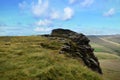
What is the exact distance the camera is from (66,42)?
82.4m

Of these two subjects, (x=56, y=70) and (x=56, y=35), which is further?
(x=56, y=35)

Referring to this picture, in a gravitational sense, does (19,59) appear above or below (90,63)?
above

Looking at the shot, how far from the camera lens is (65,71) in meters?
46.8

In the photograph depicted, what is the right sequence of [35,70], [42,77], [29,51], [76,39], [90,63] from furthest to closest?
[76,39] → [90,63] → [29,51] → [35,70] → [42,77]

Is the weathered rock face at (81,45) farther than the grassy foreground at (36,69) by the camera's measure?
Yes

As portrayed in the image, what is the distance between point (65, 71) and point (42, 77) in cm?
698

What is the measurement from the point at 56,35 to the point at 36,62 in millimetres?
48819

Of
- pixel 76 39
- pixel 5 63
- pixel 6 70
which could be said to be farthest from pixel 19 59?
pixel 76 39

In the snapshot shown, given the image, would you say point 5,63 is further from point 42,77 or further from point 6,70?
point 42,77

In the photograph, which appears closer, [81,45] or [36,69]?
[36,69]

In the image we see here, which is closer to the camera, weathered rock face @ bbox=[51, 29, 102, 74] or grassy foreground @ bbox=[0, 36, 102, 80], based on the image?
grassy foreground @ bbox=[0, 36, 102, 80]

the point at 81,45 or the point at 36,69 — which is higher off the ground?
the point at 81,45

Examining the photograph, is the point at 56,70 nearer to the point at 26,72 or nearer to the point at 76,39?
the point at 26,72

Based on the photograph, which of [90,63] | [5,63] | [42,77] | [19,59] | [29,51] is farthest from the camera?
[90,63]
